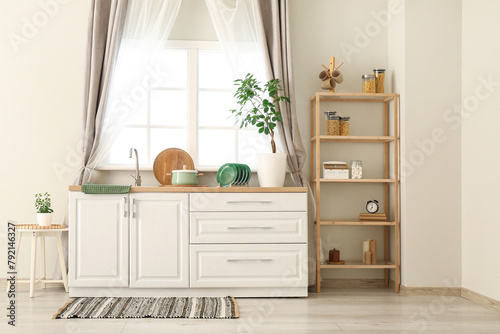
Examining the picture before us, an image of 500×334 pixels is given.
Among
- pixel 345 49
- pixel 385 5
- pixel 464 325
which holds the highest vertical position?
pixel 385 5

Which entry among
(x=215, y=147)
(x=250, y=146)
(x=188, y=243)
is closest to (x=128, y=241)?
(x=188, y=243)

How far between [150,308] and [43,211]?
46.0 inches

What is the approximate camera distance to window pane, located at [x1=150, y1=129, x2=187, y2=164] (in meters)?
4.25

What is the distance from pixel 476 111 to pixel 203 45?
2199 mm

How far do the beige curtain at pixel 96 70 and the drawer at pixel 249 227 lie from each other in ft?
3.43

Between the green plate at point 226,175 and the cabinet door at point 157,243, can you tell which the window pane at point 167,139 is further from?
the cabinet door at point 157,243

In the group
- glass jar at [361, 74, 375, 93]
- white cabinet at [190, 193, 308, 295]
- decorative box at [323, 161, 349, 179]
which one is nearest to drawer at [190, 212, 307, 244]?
white cabinet at [190, 193, 308, 295]

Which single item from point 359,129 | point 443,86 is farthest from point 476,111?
point 359,129

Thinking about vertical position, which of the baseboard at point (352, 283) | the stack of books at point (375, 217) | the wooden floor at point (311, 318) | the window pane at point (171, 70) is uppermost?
the window pane at point (171, 70)

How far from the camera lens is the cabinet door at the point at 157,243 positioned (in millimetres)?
3615

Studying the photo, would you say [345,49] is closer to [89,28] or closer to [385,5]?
[385,5]

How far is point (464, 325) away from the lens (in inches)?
117

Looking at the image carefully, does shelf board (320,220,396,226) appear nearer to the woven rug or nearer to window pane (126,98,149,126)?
the woven rug

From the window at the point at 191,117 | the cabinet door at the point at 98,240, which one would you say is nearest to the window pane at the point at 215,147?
the window at the point at 191,117
